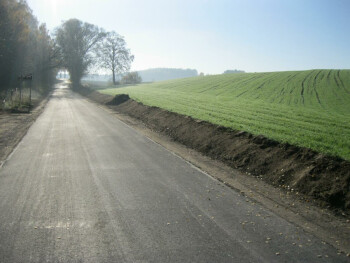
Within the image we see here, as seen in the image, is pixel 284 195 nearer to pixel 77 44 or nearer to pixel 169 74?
pixel 77 44

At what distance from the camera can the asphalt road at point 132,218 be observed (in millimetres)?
4396

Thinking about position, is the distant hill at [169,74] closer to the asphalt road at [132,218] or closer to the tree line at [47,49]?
the tree line at [47,49]

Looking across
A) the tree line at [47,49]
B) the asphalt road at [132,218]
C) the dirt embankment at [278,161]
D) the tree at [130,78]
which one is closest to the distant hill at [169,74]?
the tree at [130,78]

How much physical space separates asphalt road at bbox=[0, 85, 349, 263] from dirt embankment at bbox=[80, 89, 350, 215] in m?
1.56

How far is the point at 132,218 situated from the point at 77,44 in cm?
6458

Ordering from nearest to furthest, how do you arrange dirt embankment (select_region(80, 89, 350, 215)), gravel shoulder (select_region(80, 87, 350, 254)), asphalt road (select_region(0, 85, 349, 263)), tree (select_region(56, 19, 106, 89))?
asphalt road (select_region(0, 85, 349, 263)), gravel shoulder (select_region(80, 87, 350, 254)), dirt embankment (select_region(80, 89, 350, 215)), tree (select_region(56, 19, 106, 89))

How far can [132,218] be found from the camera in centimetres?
555

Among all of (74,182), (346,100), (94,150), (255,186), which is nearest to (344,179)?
(255,186)

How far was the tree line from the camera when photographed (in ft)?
113

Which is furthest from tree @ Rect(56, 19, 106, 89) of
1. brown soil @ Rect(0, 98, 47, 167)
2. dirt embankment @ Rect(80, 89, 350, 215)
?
dirt embankment @ Rect(80, 89, 350, 215)

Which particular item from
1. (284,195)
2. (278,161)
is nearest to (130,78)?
(278,161)

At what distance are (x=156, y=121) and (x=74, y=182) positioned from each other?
11381 millimetres

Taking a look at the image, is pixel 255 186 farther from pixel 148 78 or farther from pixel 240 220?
pixel 148 78

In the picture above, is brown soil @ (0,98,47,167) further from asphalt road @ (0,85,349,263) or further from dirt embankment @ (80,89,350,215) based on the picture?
dirt embankment @ (80,89,350,215)
